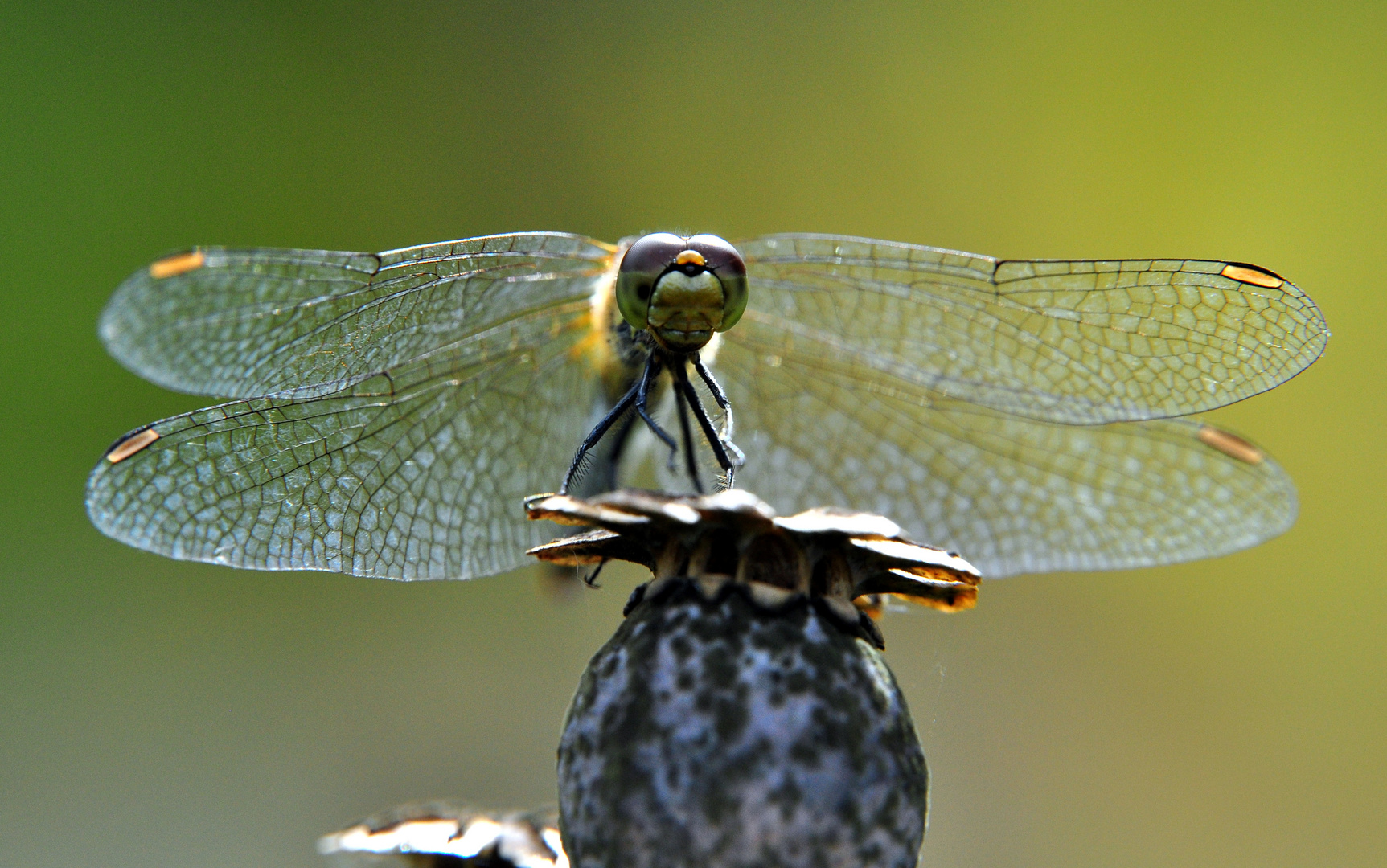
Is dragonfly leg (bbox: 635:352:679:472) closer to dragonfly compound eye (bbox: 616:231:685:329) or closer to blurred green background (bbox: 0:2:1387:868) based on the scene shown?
dragonfly compound eye (bbox: 616:231:685:329)

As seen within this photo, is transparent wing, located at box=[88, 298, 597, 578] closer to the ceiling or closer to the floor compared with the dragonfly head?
closer to the floor

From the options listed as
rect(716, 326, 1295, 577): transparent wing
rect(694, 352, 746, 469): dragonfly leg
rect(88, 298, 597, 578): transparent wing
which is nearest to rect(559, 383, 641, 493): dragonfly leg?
rect(694, 352, 746, 469): dragonfly leg

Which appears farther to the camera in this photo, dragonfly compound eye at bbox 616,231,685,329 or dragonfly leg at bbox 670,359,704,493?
dragonfly leg at bbox 670,359,704,493

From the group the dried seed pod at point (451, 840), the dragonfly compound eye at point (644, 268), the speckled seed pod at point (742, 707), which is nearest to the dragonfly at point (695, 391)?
the dragonfly compound eye at point (644, 268)

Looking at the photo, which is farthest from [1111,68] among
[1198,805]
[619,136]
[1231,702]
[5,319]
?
[5,319]

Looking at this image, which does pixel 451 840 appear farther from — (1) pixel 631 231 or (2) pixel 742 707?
(1) pixel 631 231

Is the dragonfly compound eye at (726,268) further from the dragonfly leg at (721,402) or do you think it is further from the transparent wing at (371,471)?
the transparent wing at (371,471)

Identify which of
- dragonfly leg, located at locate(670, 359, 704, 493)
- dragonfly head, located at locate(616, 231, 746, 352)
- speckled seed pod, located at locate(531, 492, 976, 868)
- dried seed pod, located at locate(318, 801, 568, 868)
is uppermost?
dragonfly head, located at locate(616, 231, 746, 352)

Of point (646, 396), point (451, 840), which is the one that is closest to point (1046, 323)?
point (646, 396)
